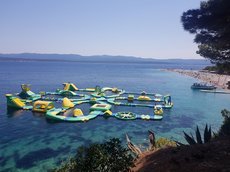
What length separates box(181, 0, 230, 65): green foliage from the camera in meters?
10.3

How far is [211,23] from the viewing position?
36.1 ft

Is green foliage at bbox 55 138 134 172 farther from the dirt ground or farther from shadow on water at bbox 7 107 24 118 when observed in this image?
shadow on water at bbox 7 107 24 118

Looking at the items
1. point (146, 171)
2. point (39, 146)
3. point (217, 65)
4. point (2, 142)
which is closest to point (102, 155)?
point (146, 171)

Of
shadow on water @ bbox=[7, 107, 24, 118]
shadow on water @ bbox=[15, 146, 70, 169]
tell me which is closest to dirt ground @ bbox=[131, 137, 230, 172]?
shadow on water @ bbox=[15, 146, 70, 169]

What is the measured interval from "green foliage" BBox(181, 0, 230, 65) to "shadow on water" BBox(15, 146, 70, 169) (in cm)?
1538

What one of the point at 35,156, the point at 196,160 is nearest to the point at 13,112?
the point at 35,156

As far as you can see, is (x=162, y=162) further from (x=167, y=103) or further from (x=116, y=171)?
(x=167, y=103)

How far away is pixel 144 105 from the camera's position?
44219mm

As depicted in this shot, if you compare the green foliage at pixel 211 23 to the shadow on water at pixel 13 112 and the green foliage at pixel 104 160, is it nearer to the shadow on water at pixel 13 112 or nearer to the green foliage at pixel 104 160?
the green foliage at pixel 104 160

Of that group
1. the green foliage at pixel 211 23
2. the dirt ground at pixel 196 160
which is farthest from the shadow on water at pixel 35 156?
the green foliage at pixel 211 23

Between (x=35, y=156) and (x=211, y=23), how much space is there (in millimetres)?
17312

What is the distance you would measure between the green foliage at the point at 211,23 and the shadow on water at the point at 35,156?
15382 millimetres

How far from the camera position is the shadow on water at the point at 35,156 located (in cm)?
1934

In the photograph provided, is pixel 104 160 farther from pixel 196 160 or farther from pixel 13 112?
pixel 13 112
